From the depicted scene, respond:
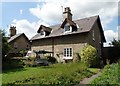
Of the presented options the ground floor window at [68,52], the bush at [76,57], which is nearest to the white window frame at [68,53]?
the ground floor window at [68,52]

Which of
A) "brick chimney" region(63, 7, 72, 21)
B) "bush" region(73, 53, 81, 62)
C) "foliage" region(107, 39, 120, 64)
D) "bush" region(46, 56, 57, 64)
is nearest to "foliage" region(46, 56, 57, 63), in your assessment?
"bush" region(46, 56, 57, 64)

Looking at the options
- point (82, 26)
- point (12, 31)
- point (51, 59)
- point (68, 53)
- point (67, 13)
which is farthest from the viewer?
point (12, 31)

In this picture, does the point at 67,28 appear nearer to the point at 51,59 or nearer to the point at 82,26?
the point at 82,26

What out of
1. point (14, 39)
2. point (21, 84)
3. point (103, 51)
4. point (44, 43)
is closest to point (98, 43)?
point (103, 51)

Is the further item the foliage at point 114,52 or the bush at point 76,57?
the foliage at point 114,52

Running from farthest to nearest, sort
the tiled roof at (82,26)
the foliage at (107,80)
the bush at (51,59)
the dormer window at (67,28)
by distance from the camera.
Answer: the bush at (51,59), the dormer window at (67,28), the tiled roof at (82,26), the foliage at (107,80)

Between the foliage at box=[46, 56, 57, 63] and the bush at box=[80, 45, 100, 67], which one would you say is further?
the foliage at box=[46, 56, 57, 63]

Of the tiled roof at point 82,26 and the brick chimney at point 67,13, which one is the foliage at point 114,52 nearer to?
the tiled roof at point 82,26

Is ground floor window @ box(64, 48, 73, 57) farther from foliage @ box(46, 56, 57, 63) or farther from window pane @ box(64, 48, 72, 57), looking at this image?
foliage @ box(46, 56, 57, 63)

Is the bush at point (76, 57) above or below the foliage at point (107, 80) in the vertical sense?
above

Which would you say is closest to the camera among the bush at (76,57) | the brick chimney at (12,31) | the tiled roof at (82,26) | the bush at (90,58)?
the bush at (90,58)

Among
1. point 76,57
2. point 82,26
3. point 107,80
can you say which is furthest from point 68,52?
point 107,80

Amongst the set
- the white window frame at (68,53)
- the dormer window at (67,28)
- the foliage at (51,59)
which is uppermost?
the dormer window at (67,28)

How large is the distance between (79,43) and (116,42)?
8.32 metres
